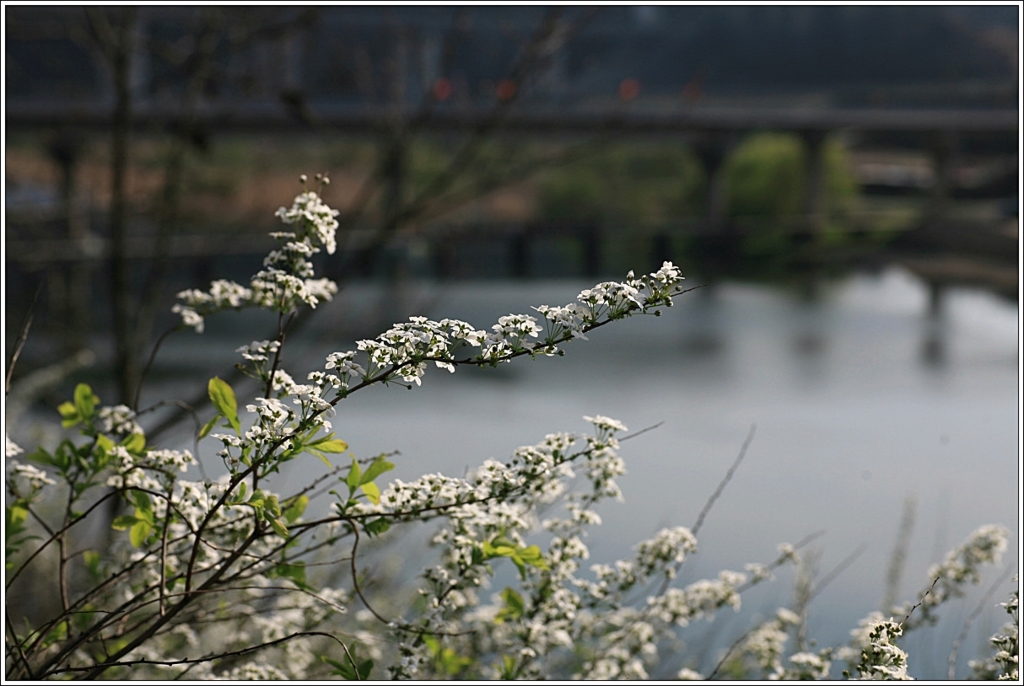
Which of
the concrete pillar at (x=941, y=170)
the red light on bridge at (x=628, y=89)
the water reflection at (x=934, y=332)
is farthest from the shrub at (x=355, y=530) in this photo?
the concrete pillar at (x=941, y=170)

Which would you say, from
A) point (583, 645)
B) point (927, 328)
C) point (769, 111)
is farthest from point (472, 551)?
point (769, 111)

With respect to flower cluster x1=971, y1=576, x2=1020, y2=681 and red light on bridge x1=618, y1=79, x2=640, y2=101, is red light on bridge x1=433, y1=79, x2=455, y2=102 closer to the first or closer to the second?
red light on bridge x1=618, y1=79, x2=640, y2=101

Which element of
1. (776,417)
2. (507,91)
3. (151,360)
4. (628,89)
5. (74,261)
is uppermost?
(74,261)

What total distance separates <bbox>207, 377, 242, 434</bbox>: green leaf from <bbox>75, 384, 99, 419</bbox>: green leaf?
343mm

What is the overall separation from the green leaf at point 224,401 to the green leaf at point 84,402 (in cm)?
34

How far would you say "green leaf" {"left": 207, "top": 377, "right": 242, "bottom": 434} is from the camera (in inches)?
40.8

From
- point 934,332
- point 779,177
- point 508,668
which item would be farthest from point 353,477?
point 779,177

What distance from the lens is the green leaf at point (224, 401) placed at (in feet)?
3.40

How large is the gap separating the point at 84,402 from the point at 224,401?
1.22 ft

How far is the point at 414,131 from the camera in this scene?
2.50 m

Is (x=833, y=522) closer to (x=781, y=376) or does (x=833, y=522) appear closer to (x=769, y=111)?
(x=781, y=376)

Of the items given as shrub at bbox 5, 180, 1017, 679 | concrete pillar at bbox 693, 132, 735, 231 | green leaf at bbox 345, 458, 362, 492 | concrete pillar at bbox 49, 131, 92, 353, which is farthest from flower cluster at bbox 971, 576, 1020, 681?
concrete pillar at bbox 693, 132, 735, 231

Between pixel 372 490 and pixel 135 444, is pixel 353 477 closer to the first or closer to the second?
pixel 372 490

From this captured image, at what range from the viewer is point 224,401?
3.47ft
